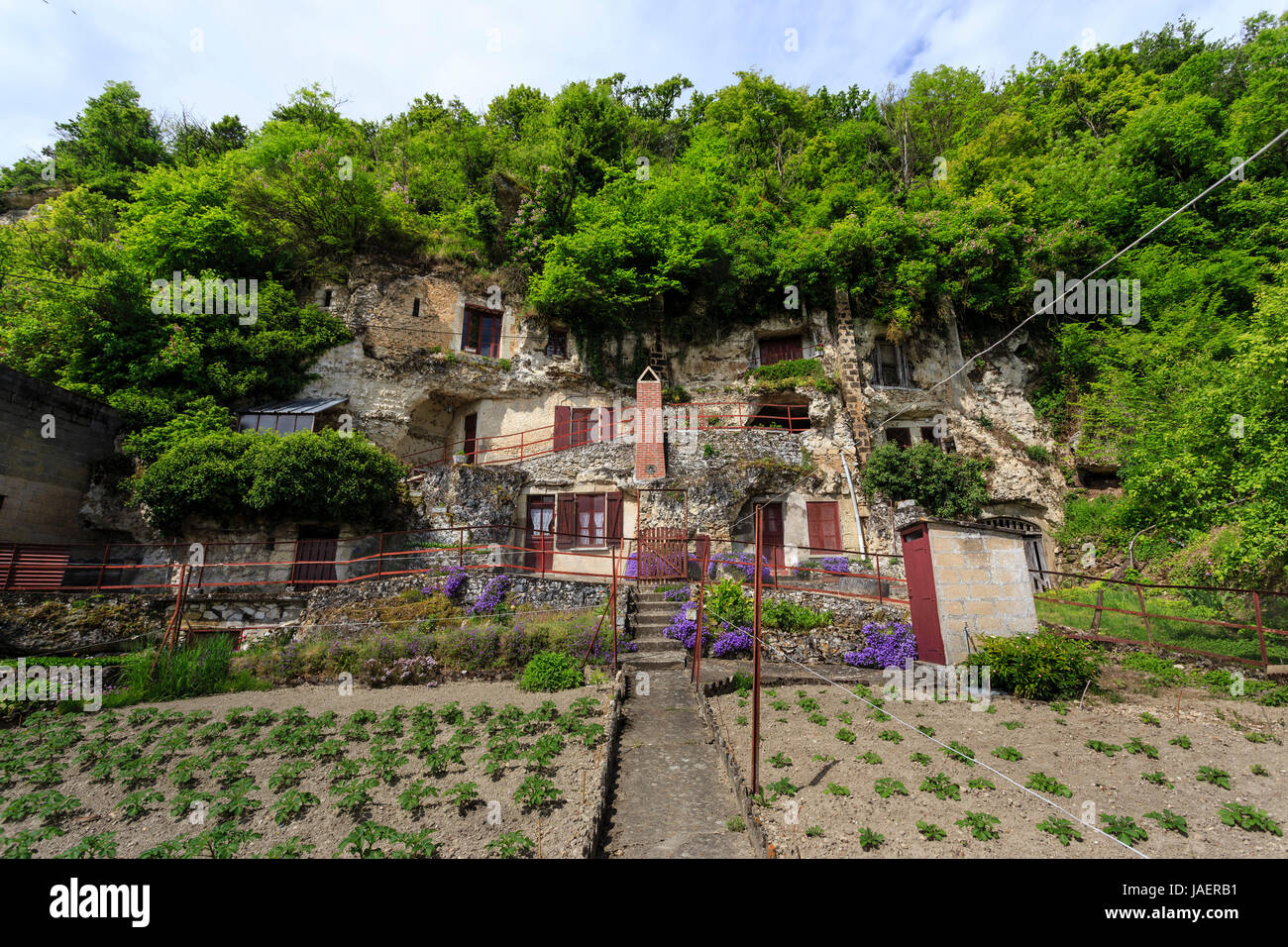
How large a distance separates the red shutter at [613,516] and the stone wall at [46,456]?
1479cm

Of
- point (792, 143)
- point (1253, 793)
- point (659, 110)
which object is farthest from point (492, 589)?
point (659, 110)

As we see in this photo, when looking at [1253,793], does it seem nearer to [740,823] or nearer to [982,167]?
[740,823]

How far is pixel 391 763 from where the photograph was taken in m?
6.94

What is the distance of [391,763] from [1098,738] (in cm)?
956

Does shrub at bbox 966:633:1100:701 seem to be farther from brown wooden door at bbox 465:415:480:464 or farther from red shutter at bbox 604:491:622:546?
brown wooden door at bbox 465:415:480:464

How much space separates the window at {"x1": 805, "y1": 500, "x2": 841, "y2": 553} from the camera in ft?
59.6

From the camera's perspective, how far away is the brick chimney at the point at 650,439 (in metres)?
17.1

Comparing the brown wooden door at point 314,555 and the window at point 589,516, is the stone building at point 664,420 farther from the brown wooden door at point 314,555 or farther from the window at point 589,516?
the brown wooden door at point 314,555

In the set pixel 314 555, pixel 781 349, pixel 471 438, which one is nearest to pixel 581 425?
pixel 471 438

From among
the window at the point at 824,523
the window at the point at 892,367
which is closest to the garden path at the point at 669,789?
the window at the point at 824,523

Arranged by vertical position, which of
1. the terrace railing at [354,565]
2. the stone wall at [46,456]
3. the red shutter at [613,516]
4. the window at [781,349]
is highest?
the window at [781,349]

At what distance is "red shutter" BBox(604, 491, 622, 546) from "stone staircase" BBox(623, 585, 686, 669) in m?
3.48

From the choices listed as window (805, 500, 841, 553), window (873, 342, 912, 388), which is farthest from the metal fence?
window (873, 342, 912, 388)

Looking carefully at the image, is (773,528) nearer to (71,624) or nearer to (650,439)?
(650,439)
